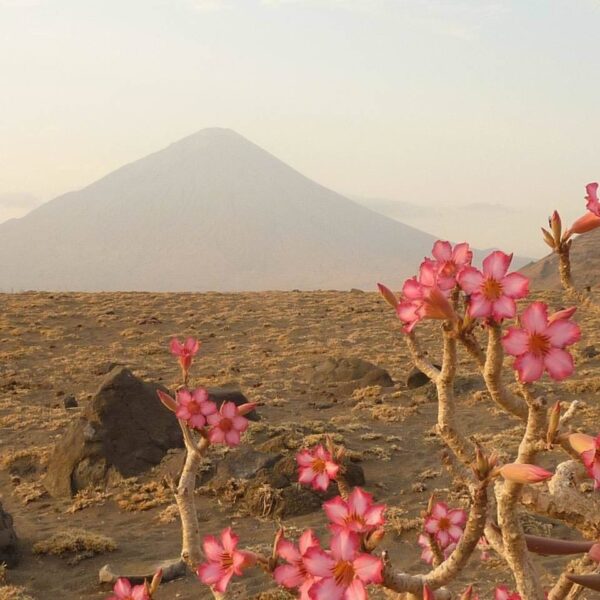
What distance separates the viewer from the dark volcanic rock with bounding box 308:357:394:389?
17.3 metres

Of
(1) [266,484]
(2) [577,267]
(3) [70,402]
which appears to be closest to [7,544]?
(1) [266,484]

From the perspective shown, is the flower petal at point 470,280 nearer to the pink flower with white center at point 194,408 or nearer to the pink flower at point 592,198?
the pink flower at point 592,198

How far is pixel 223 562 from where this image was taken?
182 centimetres

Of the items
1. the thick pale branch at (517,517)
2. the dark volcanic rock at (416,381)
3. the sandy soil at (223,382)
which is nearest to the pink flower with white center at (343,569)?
the thick pale branch at (517,517)

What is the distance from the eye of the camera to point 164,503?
10141 mm

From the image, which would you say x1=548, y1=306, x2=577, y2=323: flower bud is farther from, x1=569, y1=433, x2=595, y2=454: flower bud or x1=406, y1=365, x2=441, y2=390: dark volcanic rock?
x1=406, y1=365, x2=441, y2=390: dark volcanic rock

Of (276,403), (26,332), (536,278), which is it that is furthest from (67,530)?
(536,278)

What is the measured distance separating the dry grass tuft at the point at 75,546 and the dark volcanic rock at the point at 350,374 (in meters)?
9.52

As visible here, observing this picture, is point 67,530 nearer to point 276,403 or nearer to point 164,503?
point 164,503

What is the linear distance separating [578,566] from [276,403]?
1423 cm

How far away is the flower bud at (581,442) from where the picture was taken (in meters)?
1.36

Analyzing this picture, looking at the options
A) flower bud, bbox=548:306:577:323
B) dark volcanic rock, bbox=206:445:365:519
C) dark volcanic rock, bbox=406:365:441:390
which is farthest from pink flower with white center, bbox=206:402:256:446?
dark volcanic rock, bbox=406:365:441:390

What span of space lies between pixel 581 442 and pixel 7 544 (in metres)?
7.98

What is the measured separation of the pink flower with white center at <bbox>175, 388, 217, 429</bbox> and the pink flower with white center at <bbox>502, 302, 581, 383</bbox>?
4.91 ft
